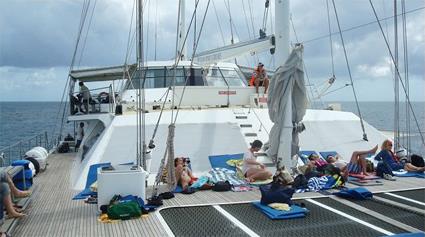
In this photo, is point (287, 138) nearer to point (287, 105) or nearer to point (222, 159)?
point (287, 105)

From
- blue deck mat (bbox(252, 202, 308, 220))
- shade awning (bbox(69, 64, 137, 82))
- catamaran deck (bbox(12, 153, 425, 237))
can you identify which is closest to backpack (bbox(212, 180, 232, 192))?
catamaran deck (bbox(12, 153, 425, 237))

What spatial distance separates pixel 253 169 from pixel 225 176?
63 cm

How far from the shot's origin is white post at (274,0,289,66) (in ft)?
29.6

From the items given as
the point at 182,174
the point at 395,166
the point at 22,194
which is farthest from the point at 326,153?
the point at 22,194

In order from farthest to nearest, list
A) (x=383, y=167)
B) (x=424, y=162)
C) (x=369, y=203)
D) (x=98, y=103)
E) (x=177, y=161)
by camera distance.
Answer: (x=98, y=103), (x=424, y=162), (x=383, y=167), (x=177, y=161), (x=369, y=203)

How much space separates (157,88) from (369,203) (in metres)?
9.15

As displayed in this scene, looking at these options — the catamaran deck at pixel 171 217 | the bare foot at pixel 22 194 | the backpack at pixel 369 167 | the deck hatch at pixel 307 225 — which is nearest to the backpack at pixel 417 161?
the backpack at pixel 369 167

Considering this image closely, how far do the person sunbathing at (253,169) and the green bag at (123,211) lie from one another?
319 centimetres

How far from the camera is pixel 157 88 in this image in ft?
48.3

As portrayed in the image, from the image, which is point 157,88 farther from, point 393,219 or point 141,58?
point 393,219

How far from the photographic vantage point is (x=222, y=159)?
33.1 feet

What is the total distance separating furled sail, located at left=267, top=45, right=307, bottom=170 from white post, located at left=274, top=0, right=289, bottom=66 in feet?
0.67

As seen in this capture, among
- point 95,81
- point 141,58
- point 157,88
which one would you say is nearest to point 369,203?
point 141,58

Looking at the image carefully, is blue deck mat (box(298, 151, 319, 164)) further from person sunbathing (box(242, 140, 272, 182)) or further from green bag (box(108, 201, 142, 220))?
green bag (box(108, 201, 142, 220))
